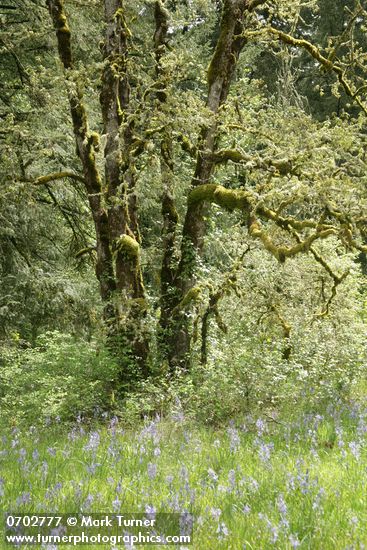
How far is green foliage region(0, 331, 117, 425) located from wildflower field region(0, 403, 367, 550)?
1.77m

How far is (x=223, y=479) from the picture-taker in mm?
4305

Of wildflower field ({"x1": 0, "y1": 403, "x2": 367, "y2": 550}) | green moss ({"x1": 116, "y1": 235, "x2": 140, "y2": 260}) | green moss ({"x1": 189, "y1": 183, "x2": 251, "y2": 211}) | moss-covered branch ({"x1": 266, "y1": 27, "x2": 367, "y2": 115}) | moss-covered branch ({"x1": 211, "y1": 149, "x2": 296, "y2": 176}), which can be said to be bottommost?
wildflower field ({"x1": 0, "y1": 403, "x2": 367, "y2": 550})

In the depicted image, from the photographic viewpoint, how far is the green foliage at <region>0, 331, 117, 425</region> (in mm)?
7828

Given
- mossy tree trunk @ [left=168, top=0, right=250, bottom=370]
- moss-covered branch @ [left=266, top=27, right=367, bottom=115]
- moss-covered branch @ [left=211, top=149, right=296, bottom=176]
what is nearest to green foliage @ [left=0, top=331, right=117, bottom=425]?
mossy tree trunk @ [left=168, top=0, right=250, bottom=370]

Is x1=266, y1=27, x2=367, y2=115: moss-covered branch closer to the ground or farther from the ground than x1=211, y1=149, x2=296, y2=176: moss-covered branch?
farther from the ground

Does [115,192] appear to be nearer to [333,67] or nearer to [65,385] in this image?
[65,385]

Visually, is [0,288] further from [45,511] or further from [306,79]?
[306,79]

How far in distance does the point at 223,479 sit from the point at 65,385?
4223 mm

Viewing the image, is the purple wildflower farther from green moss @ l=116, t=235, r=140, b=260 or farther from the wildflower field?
green moss @ l=116, t=235, r=140, b=260

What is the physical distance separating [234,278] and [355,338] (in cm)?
207

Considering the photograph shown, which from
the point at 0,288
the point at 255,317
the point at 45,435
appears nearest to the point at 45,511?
the point at 45,435

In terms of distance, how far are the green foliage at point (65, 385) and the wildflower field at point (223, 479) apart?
177cm

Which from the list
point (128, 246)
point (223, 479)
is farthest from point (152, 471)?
point (128, 246)

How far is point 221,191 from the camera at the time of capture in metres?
8.66
